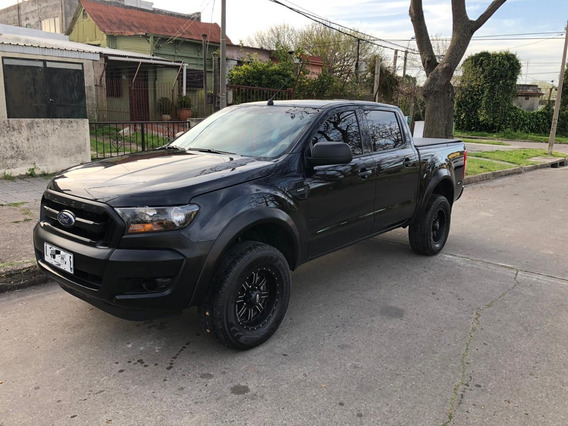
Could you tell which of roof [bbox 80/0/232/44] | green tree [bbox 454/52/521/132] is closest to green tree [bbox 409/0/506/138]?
roof [bbox 80/0/232/44]

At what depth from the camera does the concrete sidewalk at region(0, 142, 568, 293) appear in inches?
166

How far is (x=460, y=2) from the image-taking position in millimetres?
12750

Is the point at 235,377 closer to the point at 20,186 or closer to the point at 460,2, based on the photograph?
the point at 20,186

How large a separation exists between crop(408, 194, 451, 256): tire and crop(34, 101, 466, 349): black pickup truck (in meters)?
0.72

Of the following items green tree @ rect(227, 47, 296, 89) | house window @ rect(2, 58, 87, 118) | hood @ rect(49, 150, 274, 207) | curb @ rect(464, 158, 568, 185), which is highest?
green tree @ rect(227, 47, 296, 89)

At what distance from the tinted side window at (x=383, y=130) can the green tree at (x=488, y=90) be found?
96.2 feet

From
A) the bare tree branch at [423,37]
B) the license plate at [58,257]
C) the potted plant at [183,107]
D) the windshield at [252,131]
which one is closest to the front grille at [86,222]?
the license plate at [58,257]

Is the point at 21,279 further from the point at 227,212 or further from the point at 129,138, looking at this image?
the point at 129,138

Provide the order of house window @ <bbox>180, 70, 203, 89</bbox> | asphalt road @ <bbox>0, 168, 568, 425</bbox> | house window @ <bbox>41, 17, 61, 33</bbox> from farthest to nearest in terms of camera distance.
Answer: house window @ <bbox>41, 17, 61, 33</bbox>
house window @ <bbox>180, 70, 203, 89</bbox>
asphalt road @ <bbox>0, 168, 568, 425</bbox>

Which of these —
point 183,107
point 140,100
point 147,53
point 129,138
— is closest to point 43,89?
point 129,138

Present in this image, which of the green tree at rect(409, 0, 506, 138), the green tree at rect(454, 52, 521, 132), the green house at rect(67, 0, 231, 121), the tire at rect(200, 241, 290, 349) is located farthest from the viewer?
the green tree at rect(454, 52, 521, 132)

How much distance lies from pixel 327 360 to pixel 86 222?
188cm

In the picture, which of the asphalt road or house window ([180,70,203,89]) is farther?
house window ([180,70,203,89])

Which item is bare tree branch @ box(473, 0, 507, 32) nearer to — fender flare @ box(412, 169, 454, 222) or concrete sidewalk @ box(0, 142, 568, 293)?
fender flare @ box(412, 169, 454, 222)
